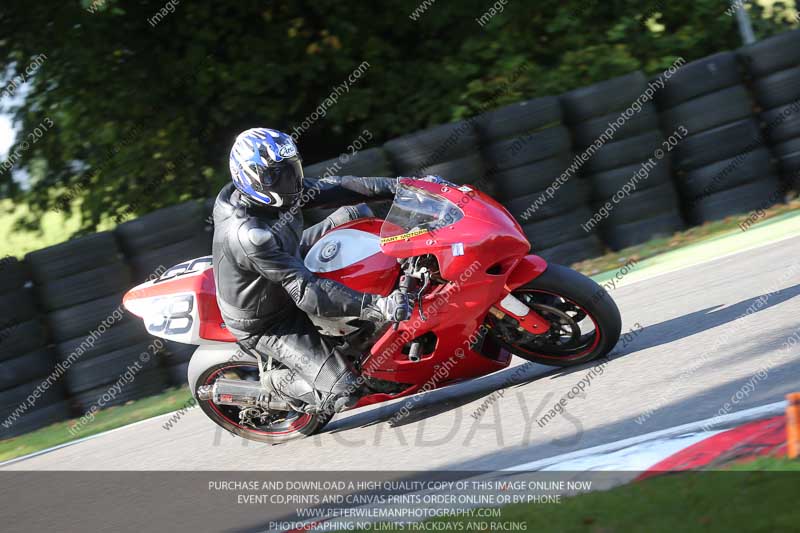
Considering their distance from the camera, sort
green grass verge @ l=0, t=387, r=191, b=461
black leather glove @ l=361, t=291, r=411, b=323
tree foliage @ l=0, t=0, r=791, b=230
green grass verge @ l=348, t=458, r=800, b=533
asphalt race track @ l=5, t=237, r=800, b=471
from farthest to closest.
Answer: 1. tree foliage @ l=0, t=0, r=791, b=230
2. green grass verge @ l=0, t=387, r=191, b=461
3. black leather glove @ l=361, t=291, r=411, b=323
4. asphalt race track @ l=5, t=237, r=800, b=471
5. green grass verge @ l=348, t=458, r=800, b=533

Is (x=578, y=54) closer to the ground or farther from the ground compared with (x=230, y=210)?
closer to the ground

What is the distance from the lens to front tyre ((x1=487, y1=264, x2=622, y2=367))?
5242mm

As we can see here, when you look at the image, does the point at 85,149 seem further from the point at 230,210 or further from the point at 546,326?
the point at 546,326

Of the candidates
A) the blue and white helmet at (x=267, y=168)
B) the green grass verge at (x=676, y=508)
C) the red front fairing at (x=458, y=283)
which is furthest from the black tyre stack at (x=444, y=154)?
the green grass verge at (x=676, y=508)

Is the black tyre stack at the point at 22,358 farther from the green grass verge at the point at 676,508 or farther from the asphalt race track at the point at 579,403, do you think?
the green grass verge at the point at 676,508

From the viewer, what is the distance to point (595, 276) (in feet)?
27.1

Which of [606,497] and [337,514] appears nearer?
[606,497]

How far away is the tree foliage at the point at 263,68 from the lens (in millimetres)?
11648

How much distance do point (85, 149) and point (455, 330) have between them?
808 cm

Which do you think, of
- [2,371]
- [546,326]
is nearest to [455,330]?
[546,326]

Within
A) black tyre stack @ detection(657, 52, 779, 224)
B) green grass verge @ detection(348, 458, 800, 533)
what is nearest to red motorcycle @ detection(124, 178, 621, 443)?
green grass verge @ detection(348, 458, 800, 533)

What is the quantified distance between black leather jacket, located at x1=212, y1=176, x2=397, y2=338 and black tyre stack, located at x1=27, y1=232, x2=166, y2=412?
2.75m

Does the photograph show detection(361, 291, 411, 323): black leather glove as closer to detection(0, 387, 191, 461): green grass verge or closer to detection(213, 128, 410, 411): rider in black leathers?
detection(213, 128, 410, 411): rider in black leathers

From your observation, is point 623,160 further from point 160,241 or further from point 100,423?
point 100,423
